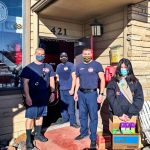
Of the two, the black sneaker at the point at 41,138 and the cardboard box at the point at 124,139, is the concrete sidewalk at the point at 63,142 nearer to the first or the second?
the black sneaker at the point at 41,138

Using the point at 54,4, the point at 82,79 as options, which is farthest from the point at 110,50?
Answer: the point at 54,4

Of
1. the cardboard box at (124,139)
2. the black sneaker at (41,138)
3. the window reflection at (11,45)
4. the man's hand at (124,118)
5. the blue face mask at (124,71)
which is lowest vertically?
the black sneaker at (41,138)

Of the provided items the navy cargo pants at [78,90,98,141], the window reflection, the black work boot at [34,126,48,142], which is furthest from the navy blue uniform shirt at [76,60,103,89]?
the window reflection

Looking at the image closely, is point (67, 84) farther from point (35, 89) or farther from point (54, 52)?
point (54, 52)

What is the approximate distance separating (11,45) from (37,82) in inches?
49.3

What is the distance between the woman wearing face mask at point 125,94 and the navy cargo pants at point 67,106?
64.9 inches

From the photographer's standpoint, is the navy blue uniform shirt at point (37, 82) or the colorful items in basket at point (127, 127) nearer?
the colorful items in basket at point (127, 127)

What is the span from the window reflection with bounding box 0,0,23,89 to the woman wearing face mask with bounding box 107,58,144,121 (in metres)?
2.22

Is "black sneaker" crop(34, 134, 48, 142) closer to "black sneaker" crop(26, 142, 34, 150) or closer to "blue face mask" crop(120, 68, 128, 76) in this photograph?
"black sneaker" crop(26, 142, 34, 150)

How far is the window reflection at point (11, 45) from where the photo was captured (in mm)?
5000

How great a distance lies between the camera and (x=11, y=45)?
5.12m

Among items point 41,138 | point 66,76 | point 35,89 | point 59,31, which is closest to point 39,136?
point 41,138

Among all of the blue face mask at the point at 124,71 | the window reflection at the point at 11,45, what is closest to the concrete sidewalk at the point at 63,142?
the window reflection at the point at 11,45

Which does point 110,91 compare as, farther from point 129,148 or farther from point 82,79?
point 129,148
